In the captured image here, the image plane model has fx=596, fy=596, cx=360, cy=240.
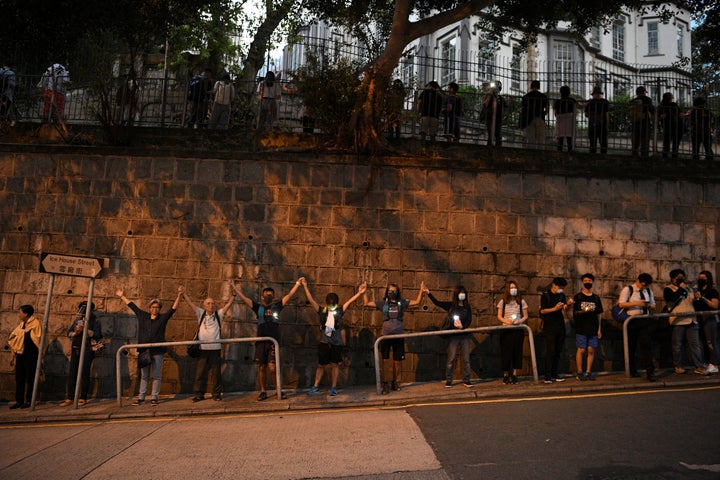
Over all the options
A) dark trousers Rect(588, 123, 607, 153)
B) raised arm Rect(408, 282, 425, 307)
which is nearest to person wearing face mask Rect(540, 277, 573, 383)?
raised arm Rect(408, 282, 425, 307)

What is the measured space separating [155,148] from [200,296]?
3.01m

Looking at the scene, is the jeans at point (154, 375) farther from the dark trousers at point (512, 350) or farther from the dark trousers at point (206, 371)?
the dark trousers at point (512, 350)

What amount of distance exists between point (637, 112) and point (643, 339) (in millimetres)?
5176

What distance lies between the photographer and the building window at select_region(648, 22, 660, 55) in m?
39.1

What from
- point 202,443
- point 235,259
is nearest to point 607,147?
point 235,259

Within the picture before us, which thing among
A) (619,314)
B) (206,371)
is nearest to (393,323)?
(206,371)

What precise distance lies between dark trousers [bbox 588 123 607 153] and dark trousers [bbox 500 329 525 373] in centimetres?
460

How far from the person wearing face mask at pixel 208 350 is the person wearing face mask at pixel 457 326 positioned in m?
3.74

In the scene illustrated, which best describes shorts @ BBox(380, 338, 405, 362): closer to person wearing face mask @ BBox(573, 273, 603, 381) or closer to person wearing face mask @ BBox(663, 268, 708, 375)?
person wearing face mask @ BBox(573, 273, 603, 381)

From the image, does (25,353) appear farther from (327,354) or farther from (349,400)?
(349,400)

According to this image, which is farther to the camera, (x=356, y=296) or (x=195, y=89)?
(x=195, y=89)

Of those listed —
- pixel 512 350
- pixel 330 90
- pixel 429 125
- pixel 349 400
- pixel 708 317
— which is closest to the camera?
pixel 349 400

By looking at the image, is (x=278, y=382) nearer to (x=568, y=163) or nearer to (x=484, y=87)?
(x=568, y=163)

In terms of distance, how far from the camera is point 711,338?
1030 cm
